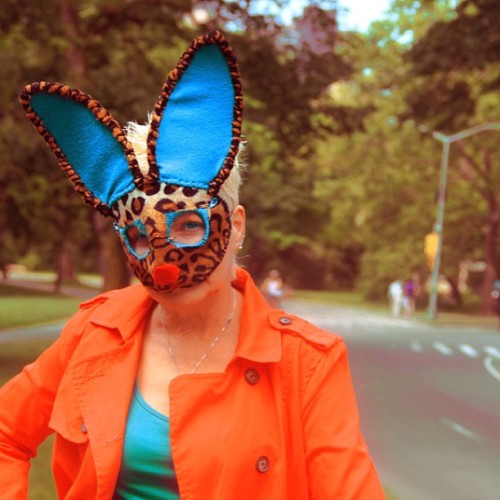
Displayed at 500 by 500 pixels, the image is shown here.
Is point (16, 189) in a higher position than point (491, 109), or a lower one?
lower

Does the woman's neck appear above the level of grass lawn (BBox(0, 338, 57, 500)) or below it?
above

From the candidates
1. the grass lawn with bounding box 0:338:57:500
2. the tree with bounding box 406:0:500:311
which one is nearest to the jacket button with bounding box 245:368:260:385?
the grass lawn with bounding box 0:338:57:500

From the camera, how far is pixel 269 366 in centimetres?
177

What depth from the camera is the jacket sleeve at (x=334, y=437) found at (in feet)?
5.40

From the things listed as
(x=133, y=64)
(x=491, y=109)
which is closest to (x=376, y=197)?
(x=491, y=109)

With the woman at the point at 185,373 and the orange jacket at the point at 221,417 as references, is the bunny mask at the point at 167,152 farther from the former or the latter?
the orange jacket at the point at 221,417

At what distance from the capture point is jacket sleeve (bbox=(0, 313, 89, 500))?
1854 millimetres

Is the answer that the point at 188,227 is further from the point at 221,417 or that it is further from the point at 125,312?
the point at 221,417

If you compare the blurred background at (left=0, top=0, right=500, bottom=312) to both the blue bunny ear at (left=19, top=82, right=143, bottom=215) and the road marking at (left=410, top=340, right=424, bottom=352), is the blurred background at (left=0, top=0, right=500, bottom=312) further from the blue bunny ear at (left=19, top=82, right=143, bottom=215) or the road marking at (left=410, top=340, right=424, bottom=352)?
the road marking at (left=410, top=340, right=424, bottom=352)

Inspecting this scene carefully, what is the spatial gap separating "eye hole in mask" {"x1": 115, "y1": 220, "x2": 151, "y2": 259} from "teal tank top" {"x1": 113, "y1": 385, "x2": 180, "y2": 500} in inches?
14.8

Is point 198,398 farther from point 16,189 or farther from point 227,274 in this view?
point 16,189

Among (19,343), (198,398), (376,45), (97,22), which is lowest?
(19,343)

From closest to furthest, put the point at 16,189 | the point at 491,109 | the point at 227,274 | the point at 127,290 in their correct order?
the point at 227,274
the point at 127,290
the point at 16,189
the point at 491,109

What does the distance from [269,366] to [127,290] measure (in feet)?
1.68
